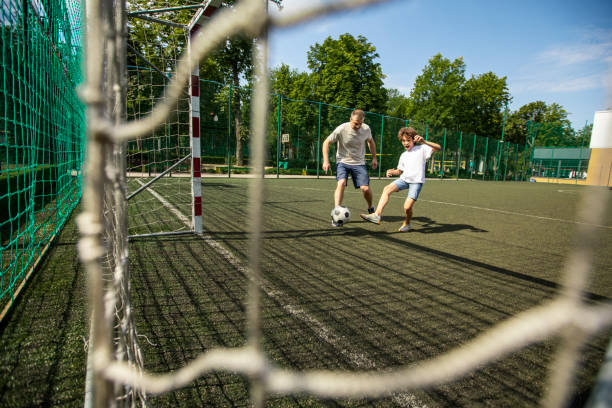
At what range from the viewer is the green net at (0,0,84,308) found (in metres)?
2.68

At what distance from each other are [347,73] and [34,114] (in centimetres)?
2439

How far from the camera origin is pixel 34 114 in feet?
11.9

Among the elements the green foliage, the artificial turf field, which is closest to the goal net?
the artificial turf field

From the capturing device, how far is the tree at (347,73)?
940 inches

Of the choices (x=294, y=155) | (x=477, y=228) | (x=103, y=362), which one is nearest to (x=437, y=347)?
(x=103, y=362)

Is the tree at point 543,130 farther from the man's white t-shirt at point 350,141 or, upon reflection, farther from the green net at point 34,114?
the green net at point 34,114

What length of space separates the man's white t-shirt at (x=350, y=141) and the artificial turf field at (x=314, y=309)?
1.40 m

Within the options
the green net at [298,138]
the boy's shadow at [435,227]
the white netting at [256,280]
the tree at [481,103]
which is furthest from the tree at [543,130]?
the white netting at [256,280]

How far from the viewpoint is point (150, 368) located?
61.4 inches

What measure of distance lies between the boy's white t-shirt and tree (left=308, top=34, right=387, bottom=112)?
63.4 feet

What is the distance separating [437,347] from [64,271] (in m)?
2.96

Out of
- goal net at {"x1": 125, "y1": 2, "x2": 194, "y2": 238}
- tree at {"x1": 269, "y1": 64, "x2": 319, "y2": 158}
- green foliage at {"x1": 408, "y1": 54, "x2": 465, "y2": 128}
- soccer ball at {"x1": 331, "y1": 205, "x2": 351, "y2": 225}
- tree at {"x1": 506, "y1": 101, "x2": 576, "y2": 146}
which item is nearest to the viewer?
goal net at {"x1": 125, "y1": 2, "x2": 194, "y2": 238}

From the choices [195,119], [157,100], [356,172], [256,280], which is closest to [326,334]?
[256,280]

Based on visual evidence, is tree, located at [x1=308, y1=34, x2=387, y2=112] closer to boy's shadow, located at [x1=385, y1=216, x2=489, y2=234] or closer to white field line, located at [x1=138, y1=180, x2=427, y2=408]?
boy's shadow, located at [x1=385, y1=216, x2=489, y2=234]
